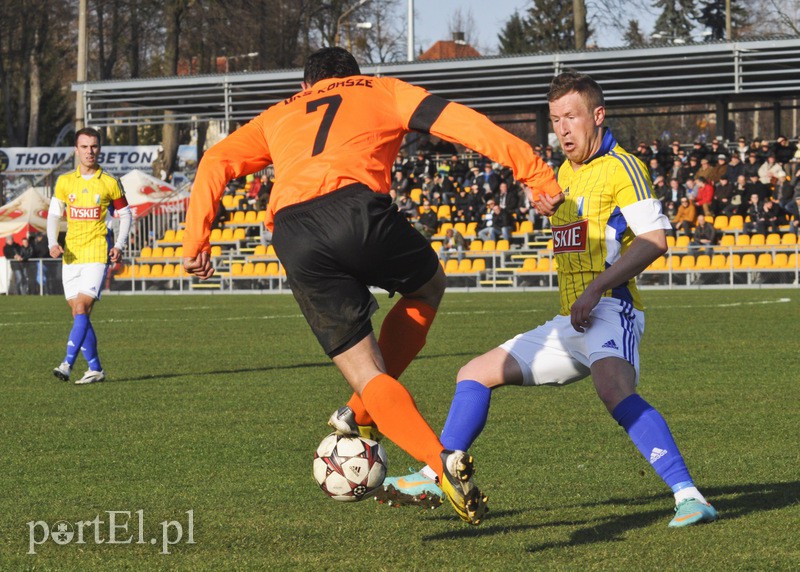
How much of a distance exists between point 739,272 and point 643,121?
49203 millimetres

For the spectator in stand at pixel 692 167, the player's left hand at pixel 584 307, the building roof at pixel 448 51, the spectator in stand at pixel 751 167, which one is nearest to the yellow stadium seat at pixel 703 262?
the spectator in stand at pixel 751 167

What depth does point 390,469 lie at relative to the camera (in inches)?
247

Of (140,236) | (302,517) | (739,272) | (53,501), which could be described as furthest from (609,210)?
(140,236)

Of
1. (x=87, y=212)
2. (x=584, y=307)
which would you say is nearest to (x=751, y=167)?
(x=87, y=212)

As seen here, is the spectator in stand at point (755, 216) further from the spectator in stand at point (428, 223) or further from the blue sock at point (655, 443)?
the blue sock at point (655, 443)

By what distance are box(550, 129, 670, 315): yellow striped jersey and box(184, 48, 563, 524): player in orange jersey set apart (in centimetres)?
52

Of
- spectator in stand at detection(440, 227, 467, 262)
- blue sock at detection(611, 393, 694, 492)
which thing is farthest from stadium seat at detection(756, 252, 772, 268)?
blue sock at detection(611, 393, 694, 492)

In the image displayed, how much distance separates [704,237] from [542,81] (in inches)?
426

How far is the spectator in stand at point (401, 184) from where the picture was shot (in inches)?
1298

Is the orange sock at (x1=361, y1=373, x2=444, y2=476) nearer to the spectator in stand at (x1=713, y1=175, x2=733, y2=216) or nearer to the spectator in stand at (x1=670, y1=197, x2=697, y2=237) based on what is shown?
the spectator in stand at (x1=670, y1=197, x2=697, y2=237)

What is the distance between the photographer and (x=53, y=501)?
5516 millimetres

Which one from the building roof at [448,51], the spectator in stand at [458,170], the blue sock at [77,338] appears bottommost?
the blue sock at [77,338]

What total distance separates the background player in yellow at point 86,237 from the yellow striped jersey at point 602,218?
6579 mm

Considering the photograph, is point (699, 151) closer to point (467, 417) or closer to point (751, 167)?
point (751, 167)
